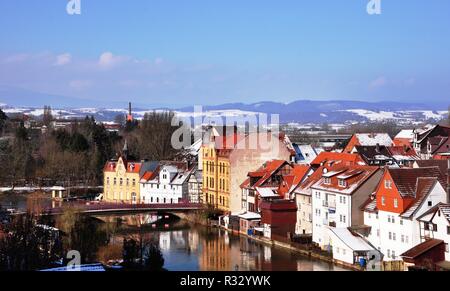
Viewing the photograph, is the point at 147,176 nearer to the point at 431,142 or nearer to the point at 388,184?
the point at 431,142

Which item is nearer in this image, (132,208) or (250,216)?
(250,216)

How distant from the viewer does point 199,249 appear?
15070 millimetres

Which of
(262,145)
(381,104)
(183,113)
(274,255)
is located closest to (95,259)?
(274,255)

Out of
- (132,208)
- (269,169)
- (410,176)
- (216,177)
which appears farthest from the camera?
(216,177)

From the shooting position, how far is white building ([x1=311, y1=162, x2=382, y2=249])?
13.8 m

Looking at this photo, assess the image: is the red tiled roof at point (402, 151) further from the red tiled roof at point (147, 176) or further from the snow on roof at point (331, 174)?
the red tiled roof at point (147, 176)

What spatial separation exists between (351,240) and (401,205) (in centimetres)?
120

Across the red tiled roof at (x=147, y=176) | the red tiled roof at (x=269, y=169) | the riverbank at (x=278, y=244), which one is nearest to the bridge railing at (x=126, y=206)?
the riverbank at (x=278, y=244)

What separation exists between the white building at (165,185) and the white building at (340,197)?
8.03 metres

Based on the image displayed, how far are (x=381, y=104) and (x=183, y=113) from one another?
4564 centimetres

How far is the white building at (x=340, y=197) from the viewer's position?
45.2 ft

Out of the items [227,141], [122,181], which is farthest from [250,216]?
[122,181]
